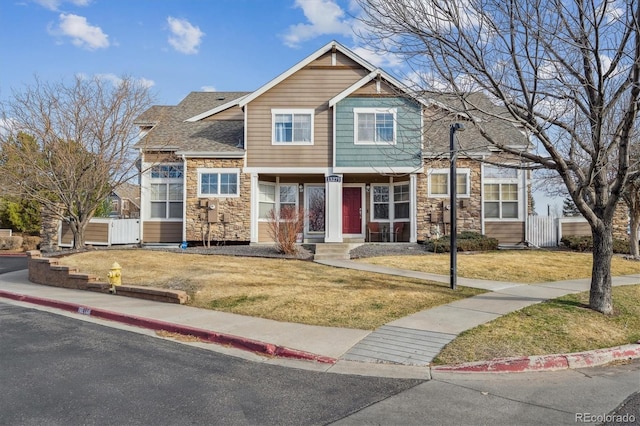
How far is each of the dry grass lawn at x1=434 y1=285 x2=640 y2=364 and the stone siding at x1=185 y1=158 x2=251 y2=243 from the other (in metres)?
12.5

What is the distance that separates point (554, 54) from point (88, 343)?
29.8 ft

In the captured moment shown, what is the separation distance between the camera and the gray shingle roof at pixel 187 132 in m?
19.5

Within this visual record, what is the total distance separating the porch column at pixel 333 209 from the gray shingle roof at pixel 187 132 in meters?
4.01

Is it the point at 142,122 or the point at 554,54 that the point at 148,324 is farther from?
the point at 142,122

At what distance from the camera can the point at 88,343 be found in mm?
7066

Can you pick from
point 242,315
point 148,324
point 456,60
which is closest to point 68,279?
point 148,324

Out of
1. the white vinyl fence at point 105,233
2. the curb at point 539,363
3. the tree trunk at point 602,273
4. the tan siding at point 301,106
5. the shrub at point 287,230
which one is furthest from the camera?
the white vinyl fence at point 105,233

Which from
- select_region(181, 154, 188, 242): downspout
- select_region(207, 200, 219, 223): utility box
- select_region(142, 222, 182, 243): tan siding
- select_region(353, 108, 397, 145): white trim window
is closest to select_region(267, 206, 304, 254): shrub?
select_region(207, 200, 219, 223): utility box

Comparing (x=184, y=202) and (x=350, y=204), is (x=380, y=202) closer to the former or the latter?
(x=350, y=204)

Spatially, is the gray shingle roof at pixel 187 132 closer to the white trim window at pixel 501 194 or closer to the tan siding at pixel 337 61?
the tan siding at pixel 337 61

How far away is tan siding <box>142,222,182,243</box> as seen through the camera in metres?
19.8

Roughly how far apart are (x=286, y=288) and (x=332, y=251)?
634 centimetres

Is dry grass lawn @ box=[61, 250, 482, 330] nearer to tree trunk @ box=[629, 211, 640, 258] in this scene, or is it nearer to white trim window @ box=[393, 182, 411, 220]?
white trim window @ box=[393, 182, 411, 220]

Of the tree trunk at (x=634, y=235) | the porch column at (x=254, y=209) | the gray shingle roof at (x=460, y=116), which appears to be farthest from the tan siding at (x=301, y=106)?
the tree trunk at (x=634, y=235)
